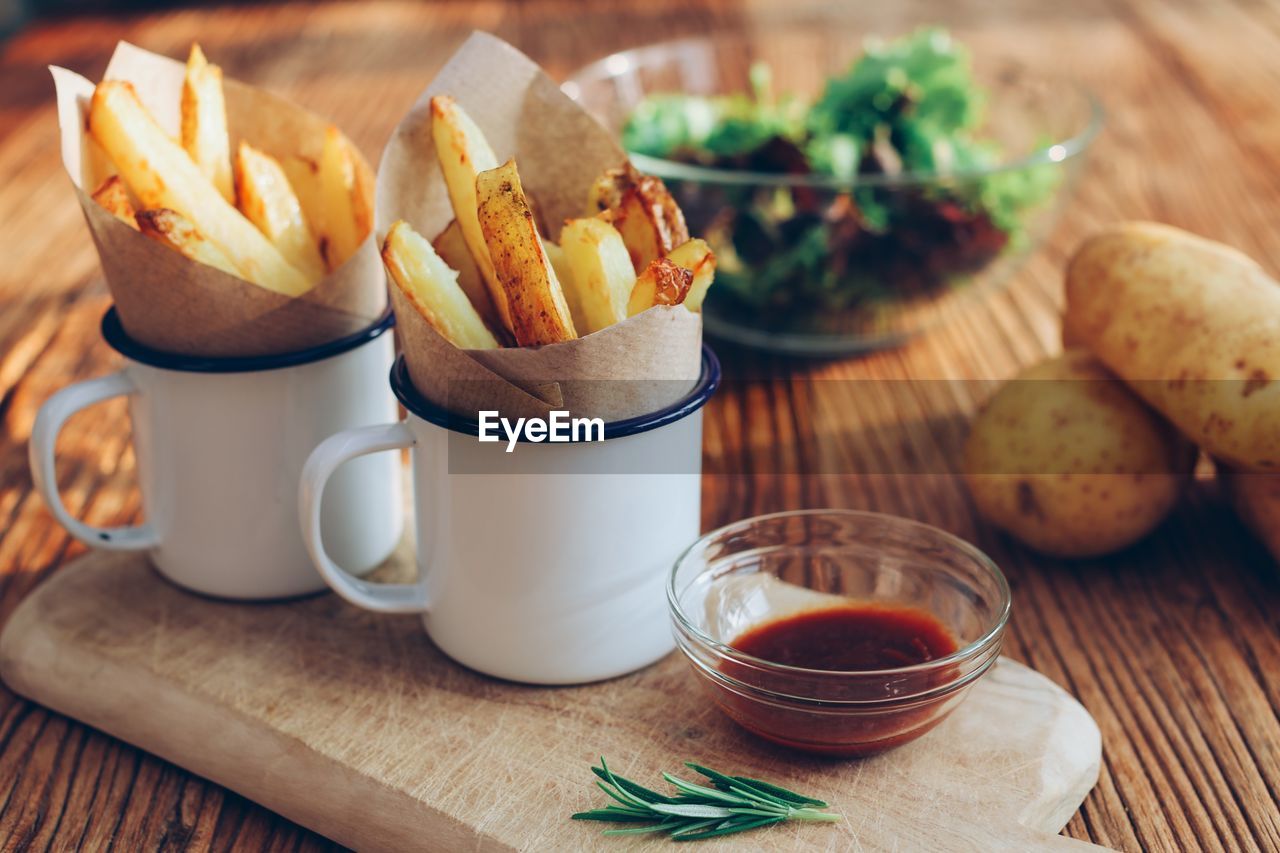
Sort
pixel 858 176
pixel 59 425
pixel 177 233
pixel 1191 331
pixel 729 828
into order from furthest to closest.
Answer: pixel 858 176, pixel 1191 331, pixel 59 425, pixel 177 233, pixel 729 828

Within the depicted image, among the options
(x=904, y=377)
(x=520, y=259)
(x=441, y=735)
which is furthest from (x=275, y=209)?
(x=904, y=377)

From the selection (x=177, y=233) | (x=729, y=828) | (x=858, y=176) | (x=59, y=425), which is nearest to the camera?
(x=729, y=828)

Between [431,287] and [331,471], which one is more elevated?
[431,287]

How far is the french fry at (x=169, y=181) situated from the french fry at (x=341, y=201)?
→ 66 millimetres

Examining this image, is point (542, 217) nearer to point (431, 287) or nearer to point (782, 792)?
point (431, 287)

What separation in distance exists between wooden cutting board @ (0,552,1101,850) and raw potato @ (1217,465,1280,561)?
323mm

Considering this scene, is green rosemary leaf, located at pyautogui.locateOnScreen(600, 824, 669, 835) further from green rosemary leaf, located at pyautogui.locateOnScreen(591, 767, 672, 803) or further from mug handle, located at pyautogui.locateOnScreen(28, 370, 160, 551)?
mug handle, located at pyautogui.locateOnScreen(28, 370, 160, 551)

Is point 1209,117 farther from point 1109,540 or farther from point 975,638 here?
point 975,638

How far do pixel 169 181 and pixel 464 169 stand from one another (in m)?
0.23

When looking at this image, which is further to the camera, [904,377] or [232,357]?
[904,377]

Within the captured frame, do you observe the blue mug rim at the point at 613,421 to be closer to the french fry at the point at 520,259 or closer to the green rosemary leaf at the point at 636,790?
the french fry at the point at 520,259

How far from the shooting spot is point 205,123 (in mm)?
1088

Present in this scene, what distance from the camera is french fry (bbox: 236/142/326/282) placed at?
108cm

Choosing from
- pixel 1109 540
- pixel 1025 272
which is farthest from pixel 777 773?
pixel 1025 272
